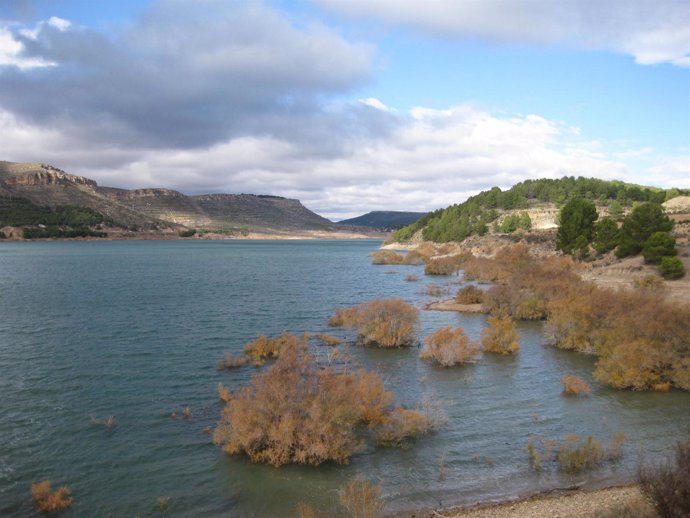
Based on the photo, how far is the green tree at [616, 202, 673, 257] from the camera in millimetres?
58719

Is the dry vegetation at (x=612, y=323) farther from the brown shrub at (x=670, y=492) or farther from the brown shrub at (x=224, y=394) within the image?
the brown shrub at (x=224, y=394)

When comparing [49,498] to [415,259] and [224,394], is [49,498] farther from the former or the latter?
[415,259]

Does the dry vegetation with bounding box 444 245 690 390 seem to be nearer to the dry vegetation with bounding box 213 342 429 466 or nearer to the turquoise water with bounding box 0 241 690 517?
the turquoise water with bounding box 0 241 690 517

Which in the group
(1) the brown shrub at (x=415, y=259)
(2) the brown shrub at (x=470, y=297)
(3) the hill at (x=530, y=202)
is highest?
(3) the hill at (x=530, y=202)

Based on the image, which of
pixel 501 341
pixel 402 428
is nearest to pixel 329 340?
pixel 501 341

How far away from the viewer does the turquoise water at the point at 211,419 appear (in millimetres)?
15031

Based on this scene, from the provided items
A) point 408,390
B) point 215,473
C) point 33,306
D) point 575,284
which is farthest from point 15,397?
point 575,284

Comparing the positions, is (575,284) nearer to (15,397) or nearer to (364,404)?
(364,404)

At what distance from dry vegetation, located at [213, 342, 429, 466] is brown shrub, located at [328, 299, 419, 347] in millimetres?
13418

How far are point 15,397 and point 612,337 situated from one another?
28.5 metres

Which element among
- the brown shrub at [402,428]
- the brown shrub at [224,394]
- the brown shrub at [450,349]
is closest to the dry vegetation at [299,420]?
the brown shrub at [402,428]

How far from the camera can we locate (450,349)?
28.0 metres

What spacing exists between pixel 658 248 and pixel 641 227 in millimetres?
6563

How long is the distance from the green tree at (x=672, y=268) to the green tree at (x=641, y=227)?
8.86 m
